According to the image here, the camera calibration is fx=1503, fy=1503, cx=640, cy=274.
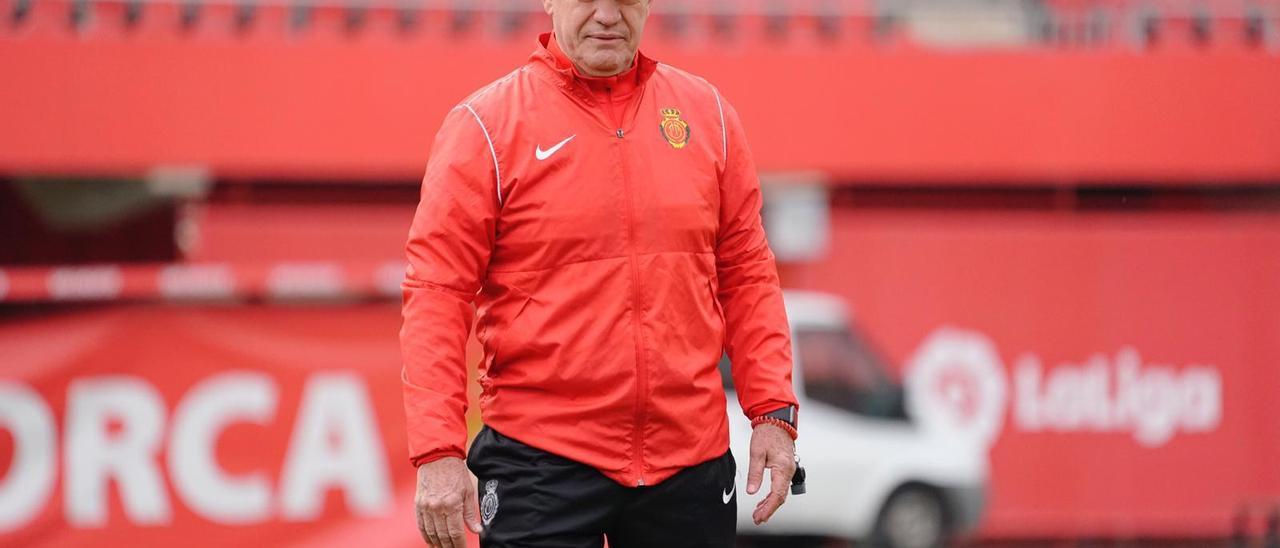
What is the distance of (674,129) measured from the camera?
9.12 feet

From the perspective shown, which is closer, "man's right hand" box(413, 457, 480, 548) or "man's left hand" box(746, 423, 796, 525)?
"man's right hand" box(413, 457, 480, 548)

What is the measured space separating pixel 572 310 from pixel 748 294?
40 centimetres

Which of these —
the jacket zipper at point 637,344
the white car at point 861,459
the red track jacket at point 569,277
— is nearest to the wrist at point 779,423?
the red track jacket at point 569,277

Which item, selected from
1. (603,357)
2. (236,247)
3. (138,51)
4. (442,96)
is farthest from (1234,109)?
(603,357)

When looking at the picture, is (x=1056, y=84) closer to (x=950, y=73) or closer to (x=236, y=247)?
(x=950, y=73)

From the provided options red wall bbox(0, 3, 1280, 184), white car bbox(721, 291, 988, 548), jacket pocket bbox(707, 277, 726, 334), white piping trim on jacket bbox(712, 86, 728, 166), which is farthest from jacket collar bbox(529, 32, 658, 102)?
red wall bbox(0, 3, 1280, 184)

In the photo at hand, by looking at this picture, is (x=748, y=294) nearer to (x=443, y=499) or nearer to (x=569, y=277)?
(x=569, y=277)

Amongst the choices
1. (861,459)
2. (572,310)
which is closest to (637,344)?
(572,310)

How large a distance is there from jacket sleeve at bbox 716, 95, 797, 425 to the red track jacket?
10 centimetres

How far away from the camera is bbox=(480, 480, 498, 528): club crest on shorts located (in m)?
2.70

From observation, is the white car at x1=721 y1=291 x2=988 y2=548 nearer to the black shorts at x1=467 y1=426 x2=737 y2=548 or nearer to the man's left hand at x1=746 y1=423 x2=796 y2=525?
the man's left hand at x1=746 y1=423 x2=796 y2=525

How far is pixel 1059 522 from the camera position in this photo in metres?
8.13

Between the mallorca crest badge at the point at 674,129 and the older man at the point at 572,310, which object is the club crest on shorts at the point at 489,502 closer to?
the older man at the point at 572,310

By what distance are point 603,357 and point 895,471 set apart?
5872 millimetres
